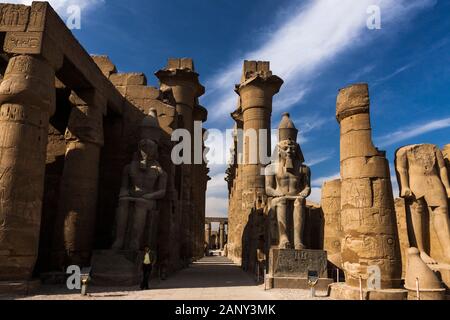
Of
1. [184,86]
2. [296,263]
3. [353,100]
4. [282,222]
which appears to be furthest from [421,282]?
[184,86]

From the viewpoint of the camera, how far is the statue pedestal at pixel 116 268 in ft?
27.7

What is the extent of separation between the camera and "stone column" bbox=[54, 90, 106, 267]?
9.35 meters

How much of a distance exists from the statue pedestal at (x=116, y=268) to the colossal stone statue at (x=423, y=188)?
6.11 m

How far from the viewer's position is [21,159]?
7129mm

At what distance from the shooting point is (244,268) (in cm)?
1495

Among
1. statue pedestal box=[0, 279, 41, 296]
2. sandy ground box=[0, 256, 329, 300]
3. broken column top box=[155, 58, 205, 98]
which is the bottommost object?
sandy ground box=[0, 256, 329, 300]

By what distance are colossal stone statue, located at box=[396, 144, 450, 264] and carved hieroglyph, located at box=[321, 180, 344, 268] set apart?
104 inches

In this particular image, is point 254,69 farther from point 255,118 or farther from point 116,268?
point 116,268

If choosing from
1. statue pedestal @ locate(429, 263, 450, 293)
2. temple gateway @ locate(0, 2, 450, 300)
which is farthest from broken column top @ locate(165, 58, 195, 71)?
statue pedestal @ locate(429, 263, 450, 293)

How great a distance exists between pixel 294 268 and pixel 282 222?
116cm

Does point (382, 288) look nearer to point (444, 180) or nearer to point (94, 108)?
point (444, 180)

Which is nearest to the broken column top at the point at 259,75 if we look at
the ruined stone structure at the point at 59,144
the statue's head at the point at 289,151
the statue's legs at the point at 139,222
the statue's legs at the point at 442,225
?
the ruined stone structure at the point at 59,144

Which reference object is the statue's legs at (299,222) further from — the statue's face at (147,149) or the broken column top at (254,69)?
the broken column top at (254,69)

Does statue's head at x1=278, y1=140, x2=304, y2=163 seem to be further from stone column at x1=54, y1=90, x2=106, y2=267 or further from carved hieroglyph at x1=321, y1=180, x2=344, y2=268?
stone column at x1=54, y1=90, x2=106, y2=267
